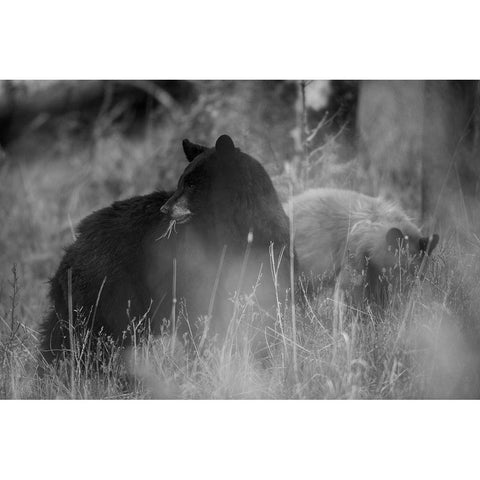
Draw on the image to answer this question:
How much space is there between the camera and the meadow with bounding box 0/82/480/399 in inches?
188

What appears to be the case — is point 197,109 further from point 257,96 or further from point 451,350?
point 451,350

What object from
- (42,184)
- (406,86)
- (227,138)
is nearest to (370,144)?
(406,86)

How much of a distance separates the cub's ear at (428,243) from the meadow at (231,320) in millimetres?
77

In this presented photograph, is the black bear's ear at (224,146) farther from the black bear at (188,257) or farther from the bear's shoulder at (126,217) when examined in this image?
the bear's shoulder at (126,217)

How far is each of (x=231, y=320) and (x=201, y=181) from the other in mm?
849

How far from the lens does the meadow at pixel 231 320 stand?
477 cm

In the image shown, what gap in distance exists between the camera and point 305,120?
5430mm

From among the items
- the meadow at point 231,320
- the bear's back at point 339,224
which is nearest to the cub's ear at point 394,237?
the bear's back at point 339,224

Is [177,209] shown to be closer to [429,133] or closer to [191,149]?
[191,149]

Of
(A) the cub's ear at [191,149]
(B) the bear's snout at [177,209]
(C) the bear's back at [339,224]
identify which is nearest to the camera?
(B) the bear's snout at [177,209]

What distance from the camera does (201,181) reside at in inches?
189

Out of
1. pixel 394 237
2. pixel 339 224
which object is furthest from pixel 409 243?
pixel 339 224

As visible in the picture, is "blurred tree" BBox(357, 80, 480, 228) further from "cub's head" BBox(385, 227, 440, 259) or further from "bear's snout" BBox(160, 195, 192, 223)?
"bear's snout" BBox(160, 195, 192, 223)
